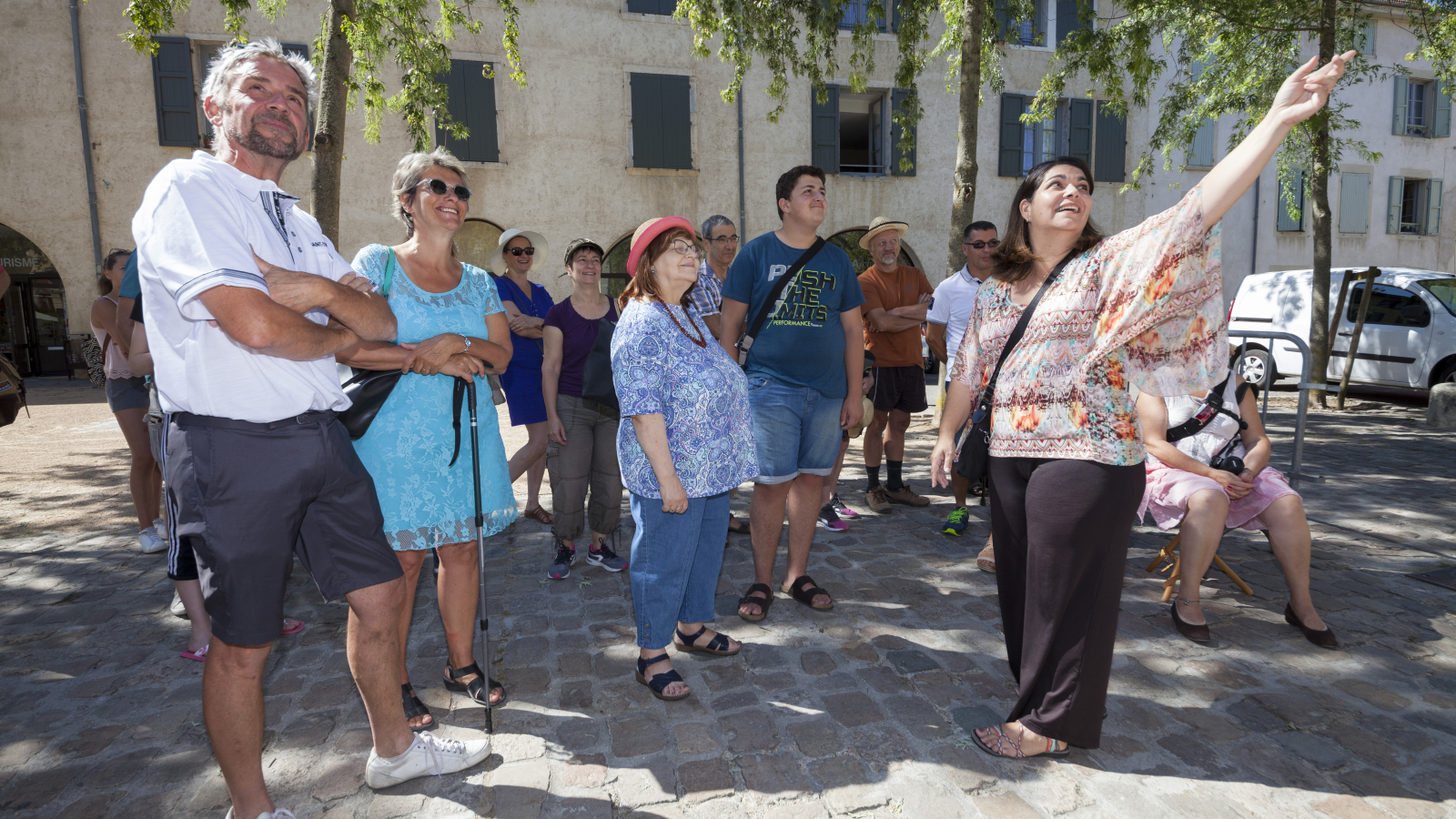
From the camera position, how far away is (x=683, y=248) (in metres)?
3.09

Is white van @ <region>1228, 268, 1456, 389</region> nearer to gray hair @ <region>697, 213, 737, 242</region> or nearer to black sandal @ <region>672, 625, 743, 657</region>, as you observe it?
gray hair @ <region>697, 213, 737, 242</region>

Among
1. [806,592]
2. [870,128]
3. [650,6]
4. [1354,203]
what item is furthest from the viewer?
[1354,203]

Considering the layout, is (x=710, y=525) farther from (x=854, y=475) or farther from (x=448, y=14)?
(x=448, y=14)

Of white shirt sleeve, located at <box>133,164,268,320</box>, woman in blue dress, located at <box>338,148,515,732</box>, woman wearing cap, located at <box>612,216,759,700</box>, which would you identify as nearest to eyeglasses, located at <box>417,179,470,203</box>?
woman in blue dress, located at <box>338,148,515,732</box>

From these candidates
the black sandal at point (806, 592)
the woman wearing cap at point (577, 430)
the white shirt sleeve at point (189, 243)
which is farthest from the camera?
the woman wearing cap at point (577, 430)

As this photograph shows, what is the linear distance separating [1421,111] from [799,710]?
2951 cm

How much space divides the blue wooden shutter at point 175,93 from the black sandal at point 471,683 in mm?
16111

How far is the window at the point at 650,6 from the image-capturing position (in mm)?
16141

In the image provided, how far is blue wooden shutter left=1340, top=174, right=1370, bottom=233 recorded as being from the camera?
70.6ft

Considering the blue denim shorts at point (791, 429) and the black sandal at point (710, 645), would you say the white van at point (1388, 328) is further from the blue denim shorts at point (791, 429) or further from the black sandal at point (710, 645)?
the black sandal at point (710, 645)

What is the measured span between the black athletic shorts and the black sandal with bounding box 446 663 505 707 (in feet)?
12.1

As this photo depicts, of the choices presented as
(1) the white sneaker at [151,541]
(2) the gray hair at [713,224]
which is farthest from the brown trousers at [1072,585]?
(1) the white sneaker at [151,541]

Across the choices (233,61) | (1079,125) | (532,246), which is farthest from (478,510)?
(1079,125)

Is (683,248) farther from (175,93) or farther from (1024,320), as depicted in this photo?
(175,93)
